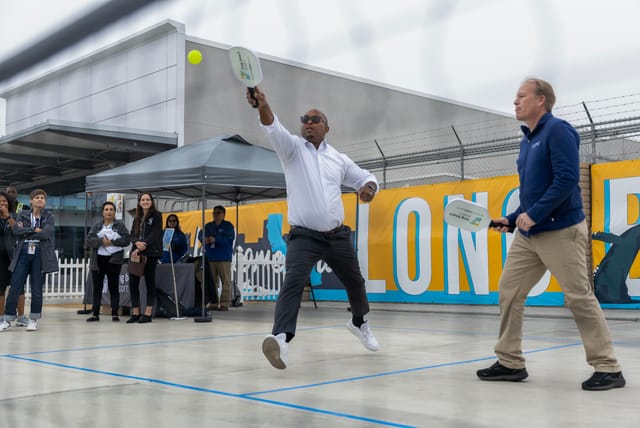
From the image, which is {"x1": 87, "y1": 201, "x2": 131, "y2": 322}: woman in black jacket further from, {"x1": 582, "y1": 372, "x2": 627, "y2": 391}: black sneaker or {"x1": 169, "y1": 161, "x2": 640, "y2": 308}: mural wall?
{"x1": 582, "y1": 372, "x2": 627, "y2": 391}: black sneaker

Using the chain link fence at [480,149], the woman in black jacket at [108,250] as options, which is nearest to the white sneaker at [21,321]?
the woman in black jacket at [108,250]

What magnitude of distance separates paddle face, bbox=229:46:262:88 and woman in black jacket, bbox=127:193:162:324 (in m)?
5.60

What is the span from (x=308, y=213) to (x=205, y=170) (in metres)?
4.42

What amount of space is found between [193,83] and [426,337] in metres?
4.35

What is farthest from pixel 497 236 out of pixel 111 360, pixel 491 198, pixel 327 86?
pixel 327 86

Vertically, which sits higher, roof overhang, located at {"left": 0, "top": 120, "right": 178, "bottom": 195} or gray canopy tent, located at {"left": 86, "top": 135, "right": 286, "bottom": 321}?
roof overhang, located at {"left": 0, "top": 120, "right": 178, "bottom": 195}

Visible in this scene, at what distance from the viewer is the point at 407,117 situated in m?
2.39

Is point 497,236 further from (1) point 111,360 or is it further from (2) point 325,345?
(1) point 111,360

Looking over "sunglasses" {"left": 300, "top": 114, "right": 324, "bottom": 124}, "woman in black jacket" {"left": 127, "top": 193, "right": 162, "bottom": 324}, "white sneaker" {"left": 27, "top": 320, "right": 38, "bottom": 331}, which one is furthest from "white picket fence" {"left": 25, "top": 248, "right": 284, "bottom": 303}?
"sunglasses" {"left": 300, "top": 114, "right": 324, "bottom": 124}

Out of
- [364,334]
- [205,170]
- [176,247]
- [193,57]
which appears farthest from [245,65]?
[176,247]

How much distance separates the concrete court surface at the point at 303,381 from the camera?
3275 millimetres

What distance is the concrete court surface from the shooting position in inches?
129

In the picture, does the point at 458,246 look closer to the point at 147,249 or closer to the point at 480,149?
the point at 480,149

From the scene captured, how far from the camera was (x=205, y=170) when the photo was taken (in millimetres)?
8898
